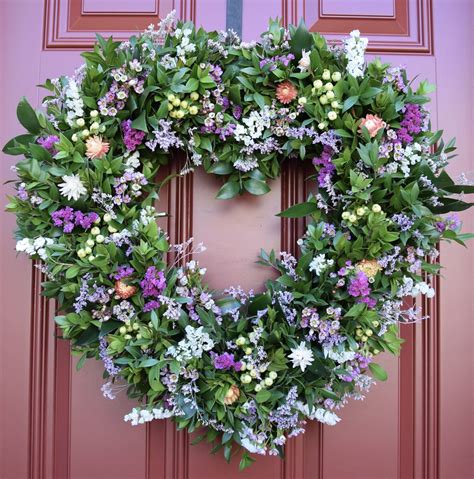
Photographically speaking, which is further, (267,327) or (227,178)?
(227,178)

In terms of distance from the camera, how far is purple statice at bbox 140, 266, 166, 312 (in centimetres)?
101

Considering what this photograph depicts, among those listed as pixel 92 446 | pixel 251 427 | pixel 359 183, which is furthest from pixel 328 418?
pixel 92 446

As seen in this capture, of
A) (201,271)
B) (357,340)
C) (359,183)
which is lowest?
(357,340)

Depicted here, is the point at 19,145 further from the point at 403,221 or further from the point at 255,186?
the point at 403,221

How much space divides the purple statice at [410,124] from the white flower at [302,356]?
541mm

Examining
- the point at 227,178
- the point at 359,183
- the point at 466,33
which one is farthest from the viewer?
the point at 466,33

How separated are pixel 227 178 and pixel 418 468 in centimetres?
97

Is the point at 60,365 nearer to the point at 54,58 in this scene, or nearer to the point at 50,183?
the point at 50,183

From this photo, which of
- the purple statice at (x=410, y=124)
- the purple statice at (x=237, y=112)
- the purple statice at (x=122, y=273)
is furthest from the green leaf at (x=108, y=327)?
the purple statice at (x=410, y=124)

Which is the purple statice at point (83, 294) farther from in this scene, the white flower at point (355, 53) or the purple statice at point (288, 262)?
the white flower at point (355, 53)

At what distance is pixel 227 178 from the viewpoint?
1174mm

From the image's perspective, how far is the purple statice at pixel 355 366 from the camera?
3.38 feet

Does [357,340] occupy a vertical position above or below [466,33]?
below

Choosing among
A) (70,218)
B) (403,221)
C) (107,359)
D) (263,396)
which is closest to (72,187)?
(70,218)
